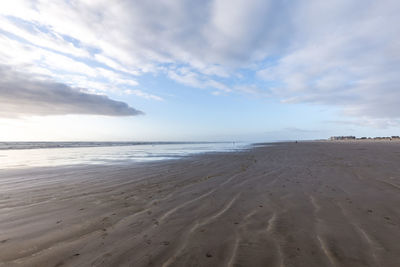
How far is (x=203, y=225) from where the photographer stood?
3729mm

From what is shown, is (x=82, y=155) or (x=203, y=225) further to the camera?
Answer: (x=82, y=155)

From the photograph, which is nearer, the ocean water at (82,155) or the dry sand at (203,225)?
the dry sand at (203,225)

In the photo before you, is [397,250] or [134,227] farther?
[134,227]

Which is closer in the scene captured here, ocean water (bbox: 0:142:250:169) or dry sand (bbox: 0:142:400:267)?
dry sand (bbox: 0:142:400:267)

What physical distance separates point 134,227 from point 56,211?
7.61 ft

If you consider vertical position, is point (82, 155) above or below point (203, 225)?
above

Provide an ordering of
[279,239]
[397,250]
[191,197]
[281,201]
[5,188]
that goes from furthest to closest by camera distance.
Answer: [5,188] → [191,197] → [281,201] → [279,239] → [397,250]

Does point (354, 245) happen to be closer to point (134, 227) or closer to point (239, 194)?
point (239, 194)

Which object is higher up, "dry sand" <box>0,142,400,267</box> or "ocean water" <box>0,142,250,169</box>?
"ocean water" <box>0,142,250,169</box>

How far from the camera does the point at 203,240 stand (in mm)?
3131

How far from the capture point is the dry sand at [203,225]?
105 inches

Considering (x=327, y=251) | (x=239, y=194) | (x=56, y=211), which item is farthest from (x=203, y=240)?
(x=56, y=211)

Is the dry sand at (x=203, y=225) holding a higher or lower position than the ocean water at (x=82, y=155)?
lower

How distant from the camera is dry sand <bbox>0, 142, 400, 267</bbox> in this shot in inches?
105
